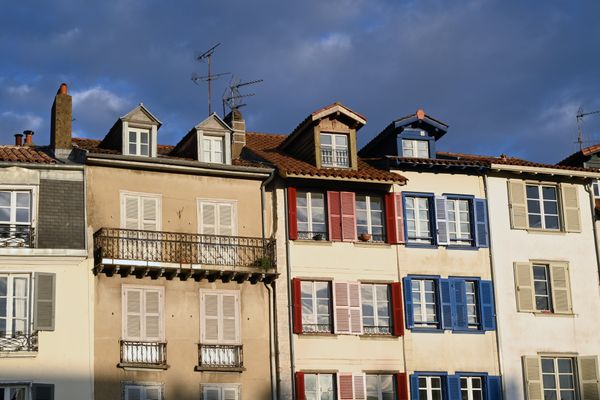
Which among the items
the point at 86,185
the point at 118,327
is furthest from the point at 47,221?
the point at 118,327

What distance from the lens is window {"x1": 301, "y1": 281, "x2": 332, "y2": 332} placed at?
37.7 m

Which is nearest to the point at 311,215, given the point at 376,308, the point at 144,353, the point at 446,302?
the point at 376,308

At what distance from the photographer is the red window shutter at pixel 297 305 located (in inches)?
1462

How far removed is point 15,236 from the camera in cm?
3469

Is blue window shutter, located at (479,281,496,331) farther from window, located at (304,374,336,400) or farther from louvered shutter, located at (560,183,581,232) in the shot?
window, located at (304,374,336,400)

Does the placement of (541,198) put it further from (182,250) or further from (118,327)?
(118,327)

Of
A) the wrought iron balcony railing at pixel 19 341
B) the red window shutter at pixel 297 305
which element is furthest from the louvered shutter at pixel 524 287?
the wrought iron balcony railing at pixel 19 341

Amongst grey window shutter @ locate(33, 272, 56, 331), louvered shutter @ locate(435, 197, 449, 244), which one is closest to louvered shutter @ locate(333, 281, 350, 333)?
louvered shutter @ locate(435, 197, 449, 244)

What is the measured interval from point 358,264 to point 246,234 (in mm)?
3973

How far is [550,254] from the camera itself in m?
41.4

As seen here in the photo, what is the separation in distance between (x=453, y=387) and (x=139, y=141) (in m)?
13.4

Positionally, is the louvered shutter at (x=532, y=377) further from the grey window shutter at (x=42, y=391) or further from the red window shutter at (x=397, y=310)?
the grey window shutter at (x=42, y=391)

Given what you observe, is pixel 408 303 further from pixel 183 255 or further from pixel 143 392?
pixel 143 392

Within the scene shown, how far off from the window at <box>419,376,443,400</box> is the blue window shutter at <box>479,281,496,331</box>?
8.44 feet
